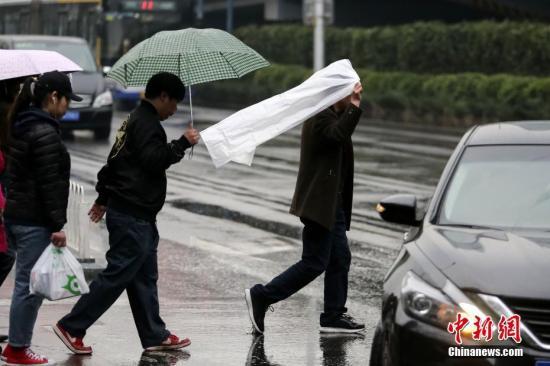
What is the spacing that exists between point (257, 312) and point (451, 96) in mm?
23867

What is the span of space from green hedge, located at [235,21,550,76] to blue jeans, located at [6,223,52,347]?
960 inches

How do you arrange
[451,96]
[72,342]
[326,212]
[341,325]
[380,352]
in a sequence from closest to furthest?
[380,352], [72,342], [326,212], [341,325], [451,96]

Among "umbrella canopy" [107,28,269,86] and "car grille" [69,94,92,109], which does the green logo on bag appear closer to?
"umbrella canopy" [107,28,269,86]

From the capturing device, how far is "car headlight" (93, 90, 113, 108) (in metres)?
25.0

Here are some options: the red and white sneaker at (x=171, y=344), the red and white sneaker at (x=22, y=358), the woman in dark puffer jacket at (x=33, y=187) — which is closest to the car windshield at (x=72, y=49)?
the red and white sneaker at (x=171, y=344)

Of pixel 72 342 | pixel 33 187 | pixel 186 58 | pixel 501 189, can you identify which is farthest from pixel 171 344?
pixel 501 189

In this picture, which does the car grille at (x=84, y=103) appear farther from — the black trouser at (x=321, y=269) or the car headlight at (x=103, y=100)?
the black trouser at (x=321, y=269)

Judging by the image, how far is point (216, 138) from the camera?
802cm

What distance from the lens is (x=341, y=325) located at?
8.63m

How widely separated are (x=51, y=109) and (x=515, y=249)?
2798 mm

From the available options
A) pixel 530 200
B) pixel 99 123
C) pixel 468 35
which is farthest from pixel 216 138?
pixel 468 35

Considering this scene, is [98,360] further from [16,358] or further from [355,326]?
[355,326]

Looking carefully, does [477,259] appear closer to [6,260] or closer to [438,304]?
[438,304]

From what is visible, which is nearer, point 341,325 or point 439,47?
point 341,325
